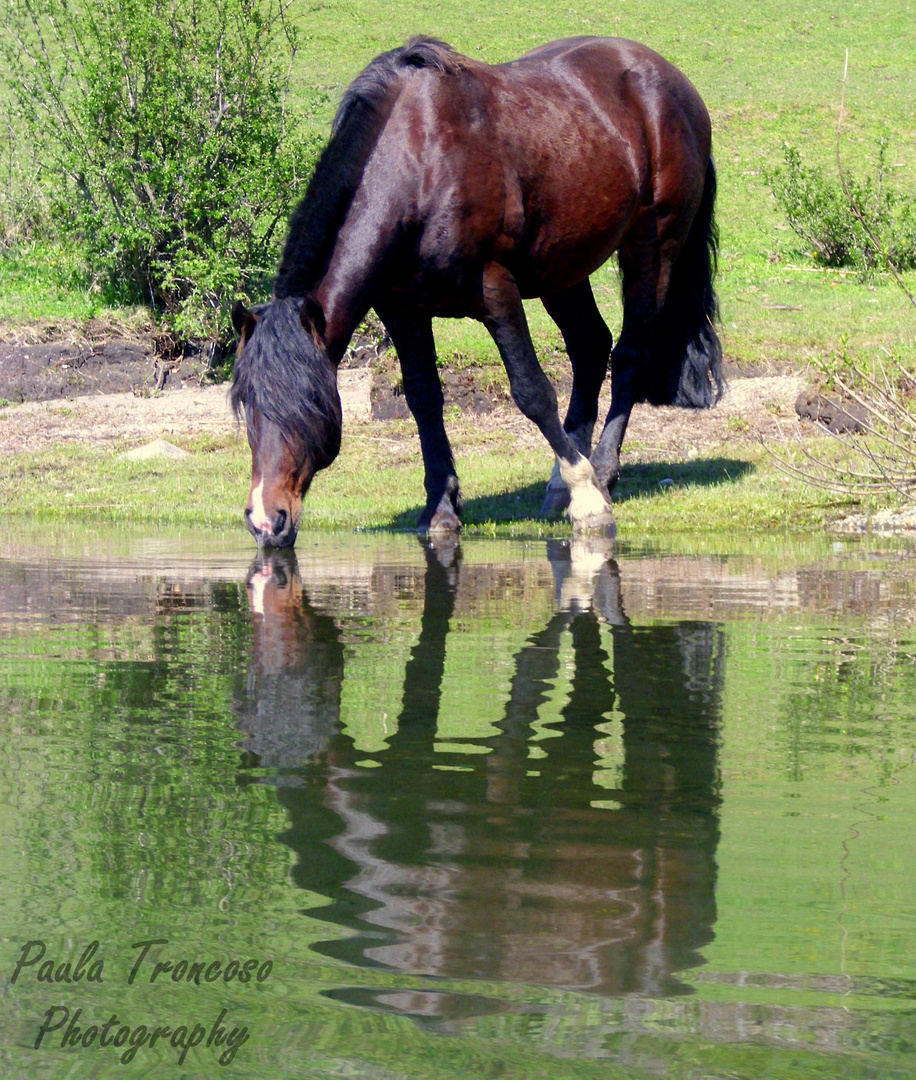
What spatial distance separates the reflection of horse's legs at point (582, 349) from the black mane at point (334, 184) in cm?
237

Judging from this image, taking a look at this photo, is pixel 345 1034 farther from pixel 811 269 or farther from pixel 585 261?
pixel 811 269

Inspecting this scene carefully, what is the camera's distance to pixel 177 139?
47.5 feet

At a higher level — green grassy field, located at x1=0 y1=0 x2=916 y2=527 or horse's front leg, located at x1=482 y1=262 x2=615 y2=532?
green grassy field, located at x1=0 y1=0 x2=916 y2=527

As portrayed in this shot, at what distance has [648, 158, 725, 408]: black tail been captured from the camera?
10.2 meters

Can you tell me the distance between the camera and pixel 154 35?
14.1 metres

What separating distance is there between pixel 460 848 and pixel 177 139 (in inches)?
519

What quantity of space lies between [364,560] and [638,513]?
2168 mm

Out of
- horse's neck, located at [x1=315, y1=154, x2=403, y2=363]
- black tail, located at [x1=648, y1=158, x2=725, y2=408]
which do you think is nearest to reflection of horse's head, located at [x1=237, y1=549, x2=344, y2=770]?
horse's neck, located at [x1=315, y1=154, x2=403, y2=363]

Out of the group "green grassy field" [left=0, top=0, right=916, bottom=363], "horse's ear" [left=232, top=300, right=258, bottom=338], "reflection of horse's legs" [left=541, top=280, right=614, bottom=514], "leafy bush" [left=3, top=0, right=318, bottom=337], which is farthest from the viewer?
"leafy bush" [left=3, top=0, right=318, bottom=337]

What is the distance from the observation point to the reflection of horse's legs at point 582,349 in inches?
374

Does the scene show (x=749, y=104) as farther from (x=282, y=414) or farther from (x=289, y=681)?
(x=289, y=681)

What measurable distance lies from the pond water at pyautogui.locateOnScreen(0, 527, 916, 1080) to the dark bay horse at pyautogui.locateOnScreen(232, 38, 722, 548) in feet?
7.31

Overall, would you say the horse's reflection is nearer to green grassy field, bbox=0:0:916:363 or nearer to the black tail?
green grassy field, bbox=0:0:916:363

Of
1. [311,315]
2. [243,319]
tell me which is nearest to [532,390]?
[311,315]
